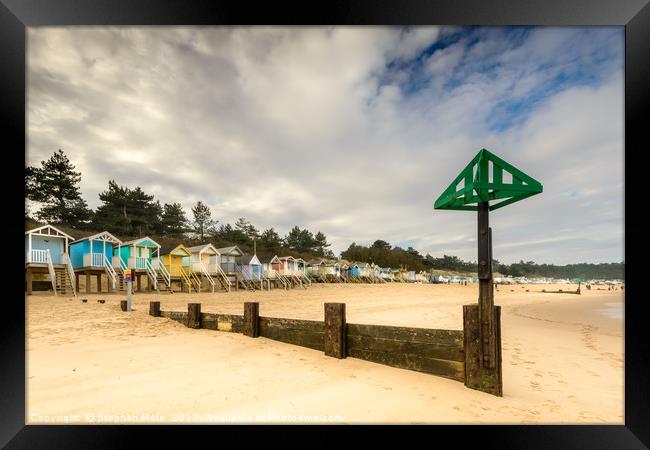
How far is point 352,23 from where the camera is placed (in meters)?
3.12

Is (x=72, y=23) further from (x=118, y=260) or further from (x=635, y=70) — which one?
(x=118, y=260)

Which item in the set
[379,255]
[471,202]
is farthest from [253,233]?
[471,202]

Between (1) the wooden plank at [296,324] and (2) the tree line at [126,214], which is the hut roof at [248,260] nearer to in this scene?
(2) the tree line at [126,214]

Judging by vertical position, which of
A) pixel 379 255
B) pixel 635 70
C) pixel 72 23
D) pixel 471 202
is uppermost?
pixel 72 23

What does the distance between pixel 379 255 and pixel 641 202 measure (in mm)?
71264

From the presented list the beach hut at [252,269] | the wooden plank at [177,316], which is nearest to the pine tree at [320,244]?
the beach hut at [252,269]

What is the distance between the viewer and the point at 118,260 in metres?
22.9

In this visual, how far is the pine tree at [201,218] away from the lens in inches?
1967

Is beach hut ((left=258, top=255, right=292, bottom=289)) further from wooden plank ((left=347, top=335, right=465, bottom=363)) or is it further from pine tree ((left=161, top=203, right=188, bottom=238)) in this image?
wooden plank ((left=347, top=335, right=465, bottom=363))

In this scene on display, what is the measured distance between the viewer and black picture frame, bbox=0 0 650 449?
2801 millimetres

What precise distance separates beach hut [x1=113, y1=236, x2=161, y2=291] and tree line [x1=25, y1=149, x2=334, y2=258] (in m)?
5.67

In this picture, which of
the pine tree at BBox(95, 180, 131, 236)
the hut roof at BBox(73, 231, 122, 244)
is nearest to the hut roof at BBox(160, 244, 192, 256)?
the hut roof at BBox(73, 231, 122, 244)

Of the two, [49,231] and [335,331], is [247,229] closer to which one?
[49,231]

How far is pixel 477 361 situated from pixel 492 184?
2.17 metres
